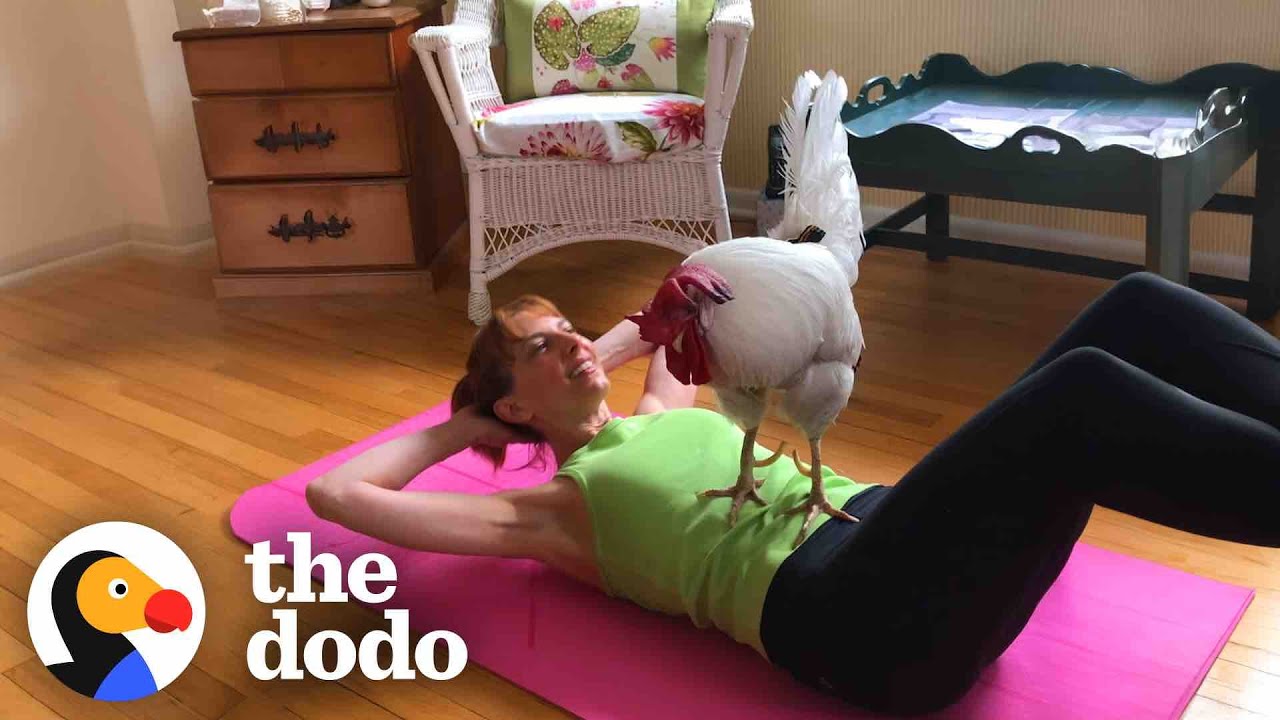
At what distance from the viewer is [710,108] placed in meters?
2.57

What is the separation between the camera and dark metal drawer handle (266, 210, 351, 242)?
2963 mm

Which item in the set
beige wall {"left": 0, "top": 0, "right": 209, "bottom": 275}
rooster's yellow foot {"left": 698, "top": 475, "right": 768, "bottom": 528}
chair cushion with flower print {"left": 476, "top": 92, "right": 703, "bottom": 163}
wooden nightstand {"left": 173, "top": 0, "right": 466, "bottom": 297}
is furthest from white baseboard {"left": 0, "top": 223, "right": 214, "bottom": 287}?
rooster's yellow foot {"left": 698, "top": 475, "right": 768, "bottom": 528}

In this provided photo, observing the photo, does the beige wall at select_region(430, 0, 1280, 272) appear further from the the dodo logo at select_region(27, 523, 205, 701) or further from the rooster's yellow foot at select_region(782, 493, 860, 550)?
the the dodo logo at select_region(27, 523, 205, 701)

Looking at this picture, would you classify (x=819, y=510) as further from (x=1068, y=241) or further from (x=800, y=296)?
(x=1068, y=241)

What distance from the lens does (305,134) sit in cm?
289

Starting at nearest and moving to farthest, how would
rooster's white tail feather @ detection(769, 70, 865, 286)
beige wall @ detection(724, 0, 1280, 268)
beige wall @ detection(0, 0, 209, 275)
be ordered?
1. rooster's white tail feather @ detection(769, 70, 865, 286)
2. beige wall @ detection(724, 0, 1280, 268)
3. beige wall @ detection(0, 0, 209, 275)

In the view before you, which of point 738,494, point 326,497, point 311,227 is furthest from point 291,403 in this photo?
point 738,494

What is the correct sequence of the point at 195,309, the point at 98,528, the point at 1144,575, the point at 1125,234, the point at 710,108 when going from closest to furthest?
the point at 1144,575 < the point at 98,528 < the point at 710,108 < the point at 1125,234 < the point at 195,309

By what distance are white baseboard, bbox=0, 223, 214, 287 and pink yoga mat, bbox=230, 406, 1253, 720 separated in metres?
1.98

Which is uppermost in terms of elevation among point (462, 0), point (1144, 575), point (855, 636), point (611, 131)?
point (462, 0)

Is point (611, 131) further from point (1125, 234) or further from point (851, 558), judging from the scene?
point (851, 558)

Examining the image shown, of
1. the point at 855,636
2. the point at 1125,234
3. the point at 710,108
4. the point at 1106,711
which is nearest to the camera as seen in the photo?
the point at 855,636

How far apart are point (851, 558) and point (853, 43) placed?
2108 mm

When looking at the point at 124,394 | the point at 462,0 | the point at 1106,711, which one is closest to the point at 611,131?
the point at 462,0
